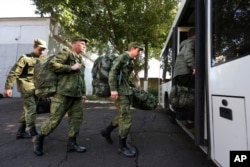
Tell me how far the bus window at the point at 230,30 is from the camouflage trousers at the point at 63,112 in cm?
238

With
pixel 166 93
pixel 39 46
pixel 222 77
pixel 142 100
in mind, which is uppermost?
pixel 39 46

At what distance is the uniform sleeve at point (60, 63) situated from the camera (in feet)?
13.9

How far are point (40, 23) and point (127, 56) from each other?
12.3m

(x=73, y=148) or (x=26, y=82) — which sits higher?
(x=26, y=82)

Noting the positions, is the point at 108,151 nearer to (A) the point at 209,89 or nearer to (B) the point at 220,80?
(A) the point at 209,89

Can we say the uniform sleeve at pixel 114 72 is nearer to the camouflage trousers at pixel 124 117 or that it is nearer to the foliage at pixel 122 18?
the camouflage trousers at pixel 124 117

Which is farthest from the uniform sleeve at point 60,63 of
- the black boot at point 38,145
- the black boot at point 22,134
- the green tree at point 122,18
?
the green tree at point 122,18

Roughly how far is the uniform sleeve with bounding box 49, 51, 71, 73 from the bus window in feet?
7.44

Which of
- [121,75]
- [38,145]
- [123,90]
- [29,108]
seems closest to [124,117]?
[123,90]

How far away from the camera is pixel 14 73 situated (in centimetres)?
497

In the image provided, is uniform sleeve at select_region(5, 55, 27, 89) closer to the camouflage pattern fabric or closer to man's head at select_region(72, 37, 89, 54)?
the camouflage pattern fabric

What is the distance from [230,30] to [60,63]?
8.69ft

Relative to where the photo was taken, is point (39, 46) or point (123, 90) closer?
point (123, 90)

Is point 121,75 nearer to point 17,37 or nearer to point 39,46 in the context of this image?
point 39,46
